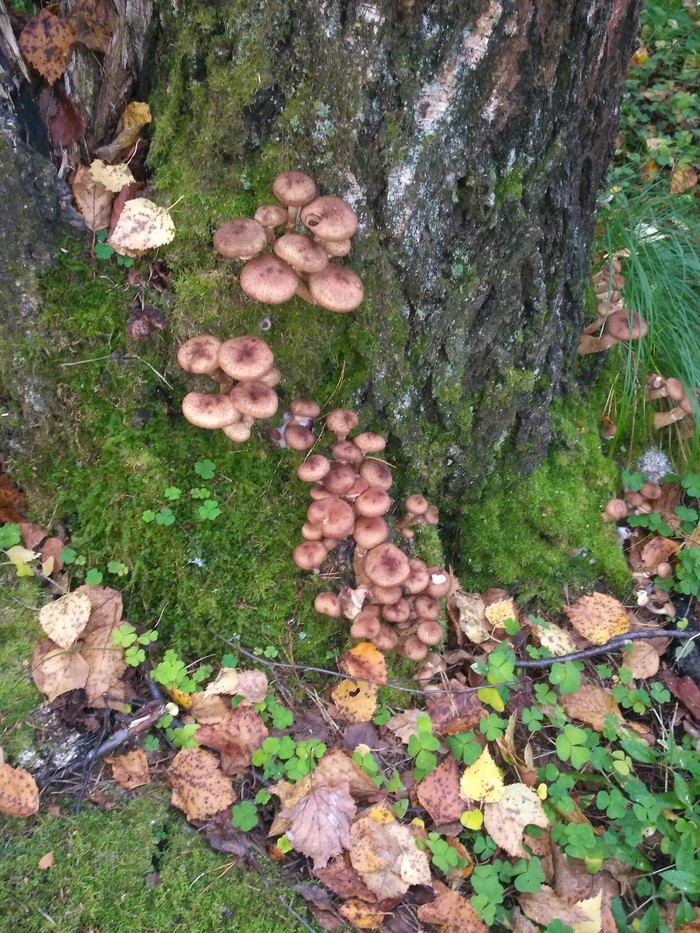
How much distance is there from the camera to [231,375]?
112 inches

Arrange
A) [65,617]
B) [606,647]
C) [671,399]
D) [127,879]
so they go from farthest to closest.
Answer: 1. [671,399]
2. [606,647]
3. [65,617]
4. [127,879]

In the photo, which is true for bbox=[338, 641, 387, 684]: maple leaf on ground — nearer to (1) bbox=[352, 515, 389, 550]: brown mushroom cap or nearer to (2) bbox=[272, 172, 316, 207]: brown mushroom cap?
(1) bbox=[352, 515, 389, 550]: brown mushroom cap

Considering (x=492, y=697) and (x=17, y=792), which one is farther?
(x=492, y=697)

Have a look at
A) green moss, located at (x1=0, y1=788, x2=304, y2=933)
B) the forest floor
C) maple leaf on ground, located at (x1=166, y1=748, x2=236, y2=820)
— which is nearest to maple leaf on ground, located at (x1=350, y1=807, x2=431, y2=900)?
the forest floor

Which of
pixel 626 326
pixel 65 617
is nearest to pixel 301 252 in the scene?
pixel 65 617

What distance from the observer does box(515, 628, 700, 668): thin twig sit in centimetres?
354

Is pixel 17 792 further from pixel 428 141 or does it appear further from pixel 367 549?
pixel 428 141

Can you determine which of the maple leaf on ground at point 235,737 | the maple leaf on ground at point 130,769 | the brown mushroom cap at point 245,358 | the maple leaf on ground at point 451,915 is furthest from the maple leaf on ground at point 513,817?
the brown mushroom cap at point 245,358

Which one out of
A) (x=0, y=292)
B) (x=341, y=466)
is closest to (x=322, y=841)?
(x=341, y=466)

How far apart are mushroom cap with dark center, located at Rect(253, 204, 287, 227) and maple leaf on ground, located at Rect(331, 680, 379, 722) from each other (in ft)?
7.27

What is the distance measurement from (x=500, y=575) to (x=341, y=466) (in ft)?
4.38

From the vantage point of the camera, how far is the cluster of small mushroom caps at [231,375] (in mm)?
2820

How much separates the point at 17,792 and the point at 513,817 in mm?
2150

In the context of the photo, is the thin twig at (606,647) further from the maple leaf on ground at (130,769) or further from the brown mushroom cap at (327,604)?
the maple leaf on ground at (130,769)
